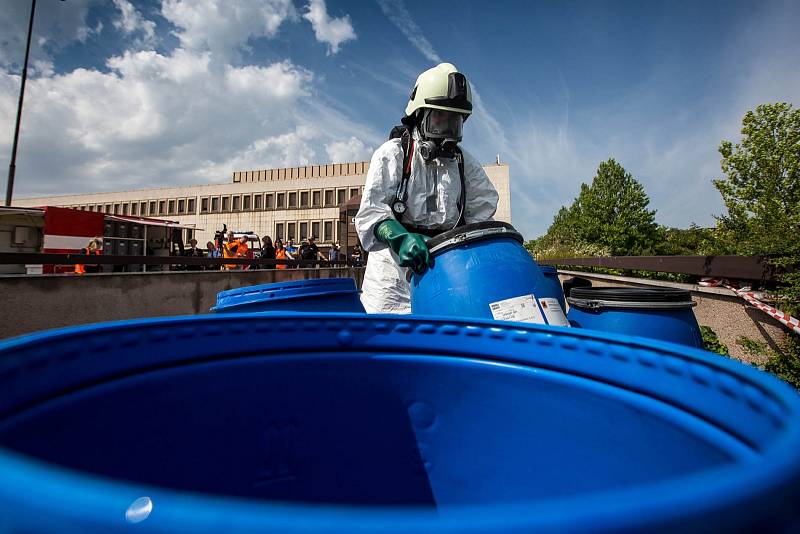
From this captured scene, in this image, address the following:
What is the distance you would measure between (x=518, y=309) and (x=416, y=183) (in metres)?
1.31

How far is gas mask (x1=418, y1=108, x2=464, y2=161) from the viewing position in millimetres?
2578

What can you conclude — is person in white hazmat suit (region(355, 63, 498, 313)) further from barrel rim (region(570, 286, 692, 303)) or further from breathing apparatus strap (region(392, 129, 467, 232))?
barrel rim (region(570, 286, 692, 303))

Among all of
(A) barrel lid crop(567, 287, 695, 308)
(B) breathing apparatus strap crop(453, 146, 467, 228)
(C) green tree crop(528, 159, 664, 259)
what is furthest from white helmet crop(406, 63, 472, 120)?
(C) green tree crop(528, 159, 664, 259)

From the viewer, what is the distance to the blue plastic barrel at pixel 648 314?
8.28 ft

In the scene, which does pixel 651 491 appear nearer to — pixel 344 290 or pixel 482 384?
pixel 482 384

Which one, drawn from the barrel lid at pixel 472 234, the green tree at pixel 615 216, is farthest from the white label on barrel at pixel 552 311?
the green tree at pixel 615 216

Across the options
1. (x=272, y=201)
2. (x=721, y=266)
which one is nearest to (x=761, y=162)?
(x=721, y=266)

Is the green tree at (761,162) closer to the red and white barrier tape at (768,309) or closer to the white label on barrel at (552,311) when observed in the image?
the red and white barrier tape at (768,309)

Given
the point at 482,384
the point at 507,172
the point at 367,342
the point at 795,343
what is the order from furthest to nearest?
the point at 507,172 < the point at 795,343 < the point at 367,342 < the point at 482,384

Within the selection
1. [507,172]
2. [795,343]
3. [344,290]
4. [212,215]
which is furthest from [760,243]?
[212,215]

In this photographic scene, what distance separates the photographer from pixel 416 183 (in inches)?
106

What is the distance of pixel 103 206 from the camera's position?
52.1 meters

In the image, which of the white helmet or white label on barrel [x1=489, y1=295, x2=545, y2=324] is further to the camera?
the white helmet

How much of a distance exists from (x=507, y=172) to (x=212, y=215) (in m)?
32.8
